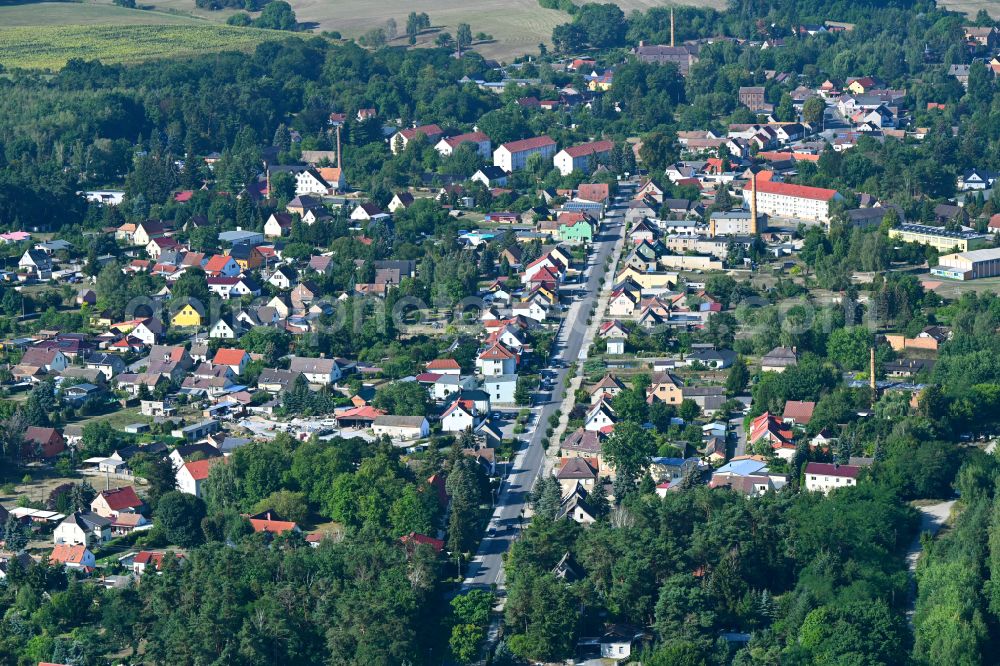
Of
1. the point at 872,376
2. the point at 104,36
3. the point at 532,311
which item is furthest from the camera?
the point at 104,36

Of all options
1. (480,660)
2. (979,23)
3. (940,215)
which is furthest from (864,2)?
(480,660)

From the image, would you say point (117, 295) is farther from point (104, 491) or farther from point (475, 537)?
point (475, 537)

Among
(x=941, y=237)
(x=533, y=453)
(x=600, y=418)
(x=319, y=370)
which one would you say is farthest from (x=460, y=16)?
(x=533, y=453)

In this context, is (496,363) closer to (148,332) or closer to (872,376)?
(872,376)

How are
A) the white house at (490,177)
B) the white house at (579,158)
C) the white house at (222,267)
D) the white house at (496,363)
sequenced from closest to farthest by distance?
1. the white house at (496,363)
2. the white house at (222,267)
3. the white house at (490,177)
4. the white house at (579,158)

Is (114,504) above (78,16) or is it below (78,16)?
below

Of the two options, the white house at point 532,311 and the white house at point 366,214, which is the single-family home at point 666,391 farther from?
the white house at point 366,214

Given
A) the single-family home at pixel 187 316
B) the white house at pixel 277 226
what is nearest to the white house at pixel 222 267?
the single-family home at pixel 187 316
